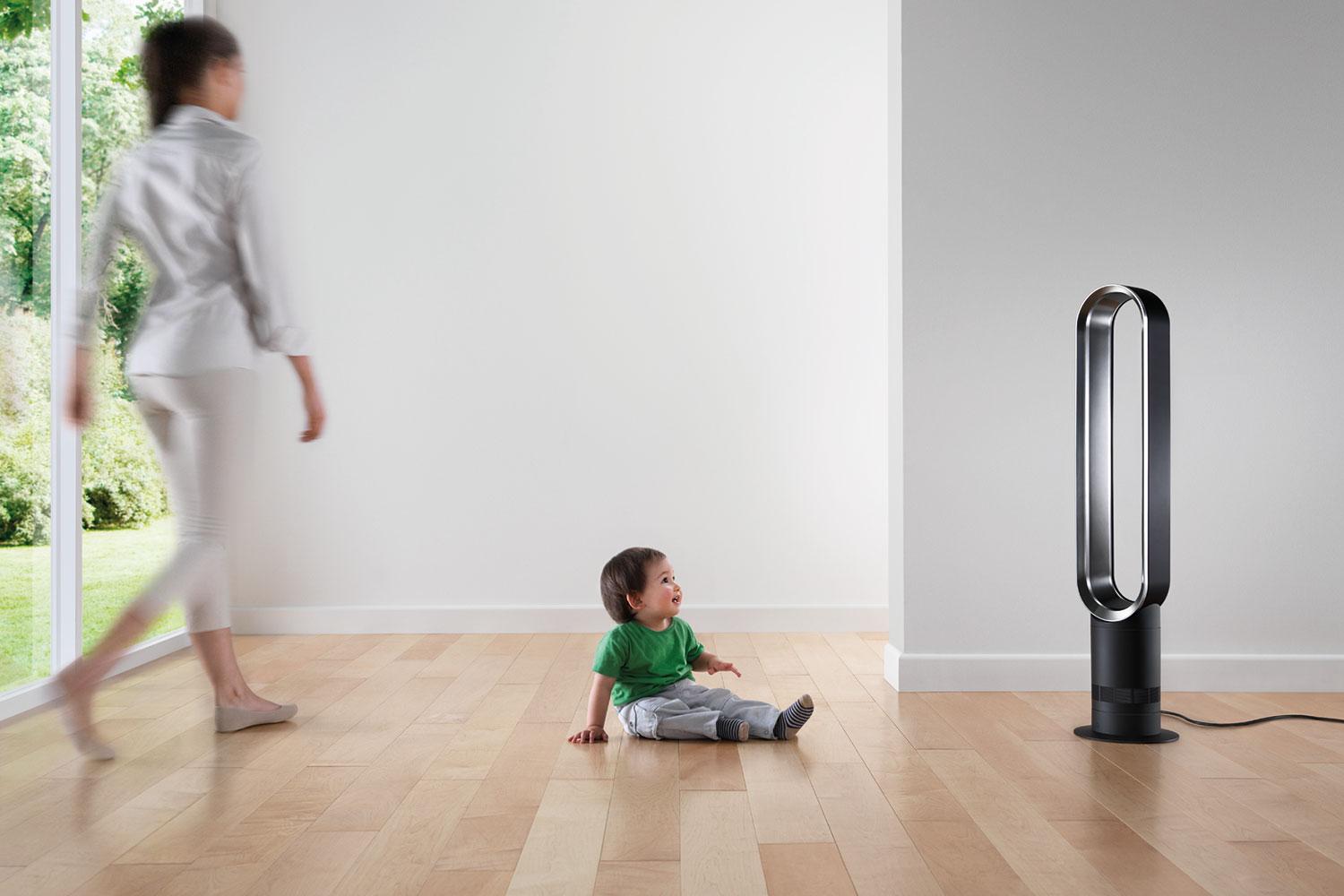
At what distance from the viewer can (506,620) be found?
408cm

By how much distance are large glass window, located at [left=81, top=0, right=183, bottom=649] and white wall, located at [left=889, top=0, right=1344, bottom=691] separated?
7.28 feet

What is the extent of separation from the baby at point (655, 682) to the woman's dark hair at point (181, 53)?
141 cm

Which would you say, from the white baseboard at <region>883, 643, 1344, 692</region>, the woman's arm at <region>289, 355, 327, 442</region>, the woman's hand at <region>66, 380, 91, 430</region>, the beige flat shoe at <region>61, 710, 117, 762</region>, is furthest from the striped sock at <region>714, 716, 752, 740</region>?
the woman's hand at <region>66, 380, 91, 430</region>

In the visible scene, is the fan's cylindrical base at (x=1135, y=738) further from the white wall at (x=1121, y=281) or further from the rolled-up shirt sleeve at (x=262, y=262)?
the rolled-up shirt sleeve at (x=262, y=262)

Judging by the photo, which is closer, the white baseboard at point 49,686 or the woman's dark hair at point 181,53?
the woman's dark hair at point 181,53

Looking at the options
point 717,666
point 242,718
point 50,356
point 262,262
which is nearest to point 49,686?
point 242,718

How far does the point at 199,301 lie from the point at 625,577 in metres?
1.08

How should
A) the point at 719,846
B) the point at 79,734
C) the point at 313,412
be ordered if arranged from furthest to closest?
the point at 313,412
the point at 79,734
the point at 719,846

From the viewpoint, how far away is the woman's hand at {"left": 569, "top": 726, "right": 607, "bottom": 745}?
8.02 feet

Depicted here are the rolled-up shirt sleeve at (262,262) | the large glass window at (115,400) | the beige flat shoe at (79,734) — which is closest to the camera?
the beige flat shoe at (79,734)

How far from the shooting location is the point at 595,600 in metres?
4.12

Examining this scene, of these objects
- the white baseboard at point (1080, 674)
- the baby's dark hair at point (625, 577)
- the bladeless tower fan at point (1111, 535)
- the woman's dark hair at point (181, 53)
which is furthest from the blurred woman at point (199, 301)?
the bladeless tower fan at point (1111, 535)

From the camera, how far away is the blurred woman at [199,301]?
7.98 feet

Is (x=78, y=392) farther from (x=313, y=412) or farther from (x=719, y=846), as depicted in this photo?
(x=719, y=846)
